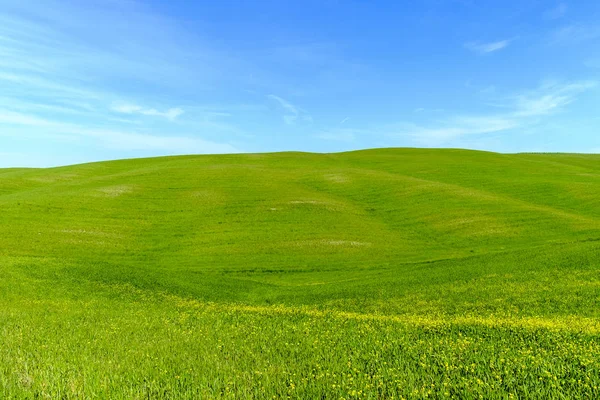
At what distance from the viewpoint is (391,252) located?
137 feet

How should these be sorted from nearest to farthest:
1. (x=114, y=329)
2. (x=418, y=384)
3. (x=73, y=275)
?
(x=418, y=384) < (x=114, y=329) < (x=73, y=275)

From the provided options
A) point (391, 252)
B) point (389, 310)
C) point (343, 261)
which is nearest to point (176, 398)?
point (389, 310)

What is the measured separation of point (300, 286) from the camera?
3234 cm

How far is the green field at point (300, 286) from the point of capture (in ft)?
28.5

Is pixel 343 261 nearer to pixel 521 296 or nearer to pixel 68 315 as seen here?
pixel 521 296

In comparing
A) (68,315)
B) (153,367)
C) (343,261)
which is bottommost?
(343,261)

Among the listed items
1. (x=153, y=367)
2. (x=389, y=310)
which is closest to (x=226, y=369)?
(x=153, y=367)

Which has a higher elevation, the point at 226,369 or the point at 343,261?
the point at 226,369

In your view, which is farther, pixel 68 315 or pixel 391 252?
pixel 391 252

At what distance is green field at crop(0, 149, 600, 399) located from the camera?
8.70m

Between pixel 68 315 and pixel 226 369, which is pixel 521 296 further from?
pixel 68 315

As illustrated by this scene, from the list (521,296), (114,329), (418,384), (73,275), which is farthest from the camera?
(73,275)

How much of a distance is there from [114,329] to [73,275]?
16.0 m

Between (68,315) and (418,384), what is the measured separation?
45.8 feet
